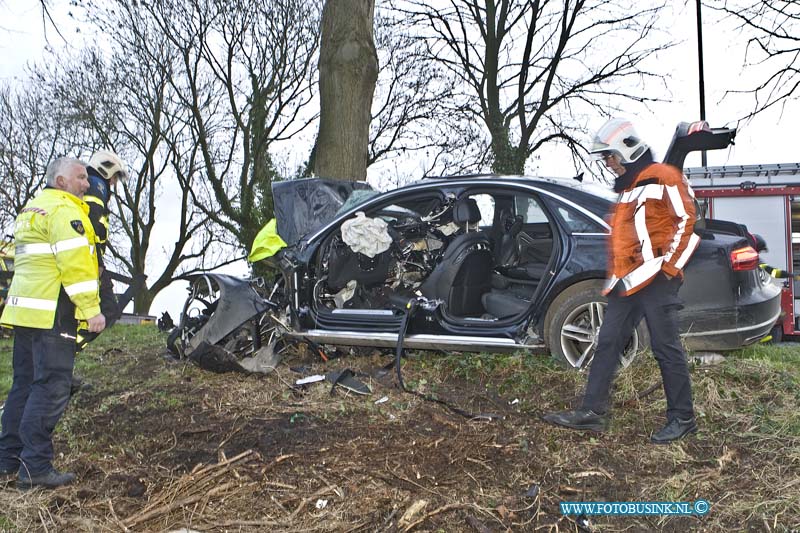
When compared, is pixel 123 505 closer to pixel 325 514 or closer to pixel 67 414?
pixel 325 514

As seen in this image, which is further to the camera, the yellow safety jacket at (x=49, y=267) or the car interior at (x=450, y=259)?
the car interior at (x=450, y=259)

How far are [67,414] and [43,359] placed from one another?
4.78 feet

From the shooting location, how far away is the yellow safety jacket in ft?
12.8

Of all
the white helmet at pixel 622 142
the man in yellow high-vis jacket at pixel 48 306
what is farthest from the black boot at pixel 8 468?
the white helmet at pixel 622 142

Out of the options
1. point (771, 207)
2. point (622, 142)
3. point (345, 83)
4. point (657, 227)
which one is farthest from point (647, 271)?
point (771, 207)

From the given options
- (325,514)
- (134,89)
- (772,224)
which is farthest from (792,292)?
(134,89)

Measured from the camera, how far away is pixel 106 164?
5383 mm

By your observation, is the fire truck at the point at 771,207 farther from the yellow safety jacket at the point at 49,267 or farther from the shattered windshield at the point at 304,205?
the yellow safety jacket at the point at 49,267

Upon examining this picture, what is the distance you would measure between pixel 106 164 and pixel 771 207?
412 inches

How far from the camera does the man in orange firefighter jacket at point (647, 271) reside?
411cm

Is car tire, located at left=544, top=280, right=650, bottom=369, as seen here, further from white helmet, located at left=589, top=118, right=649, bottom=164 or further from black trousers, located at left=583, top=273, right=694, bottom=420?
white helmet, located at left=589, top=118, right=649, bottom=164

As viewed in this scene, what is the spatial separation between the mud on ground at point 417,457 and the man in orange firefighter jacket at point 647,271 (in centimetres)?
20

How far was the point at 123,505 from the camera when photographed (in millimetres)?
3541

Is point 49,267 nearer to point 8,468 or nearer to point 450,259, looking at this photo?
point 8,468
